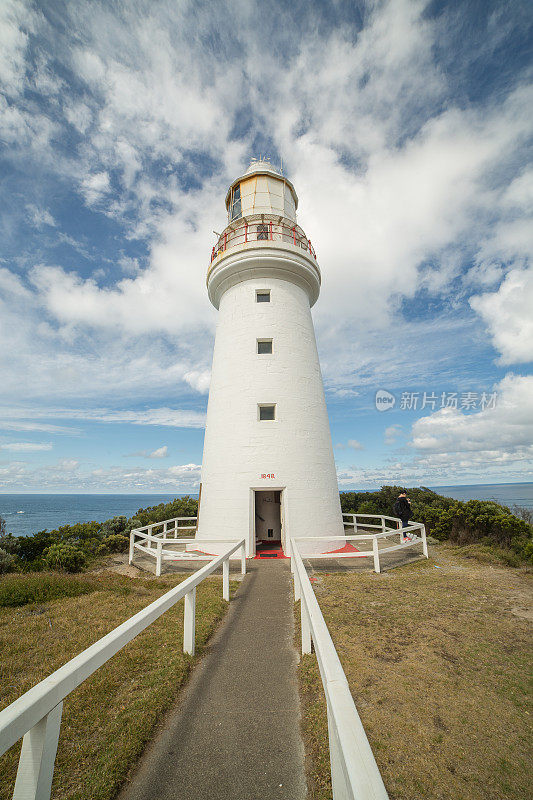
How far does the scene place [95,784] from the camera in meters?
2.42

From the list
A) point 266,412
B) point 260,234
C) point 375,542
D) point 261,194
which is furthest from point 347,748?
point 261,194

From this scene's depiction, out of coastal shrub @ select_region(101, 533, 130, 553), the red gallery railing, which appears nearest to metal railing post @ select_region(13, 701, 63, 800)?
coastal shrub @ select_region(101, 533, 130, 553)

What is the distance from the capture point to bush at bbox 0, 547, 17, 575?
30.8ft

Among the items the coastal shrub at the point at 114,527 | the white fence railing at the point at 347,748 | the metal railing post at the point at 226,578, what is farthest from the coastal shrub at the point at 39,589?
the white fence railing at the point at 347,748

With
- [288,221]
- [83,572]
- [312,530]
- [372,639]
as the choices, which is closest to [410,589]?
[372,639]

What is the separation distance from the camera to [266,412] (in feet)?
39.1

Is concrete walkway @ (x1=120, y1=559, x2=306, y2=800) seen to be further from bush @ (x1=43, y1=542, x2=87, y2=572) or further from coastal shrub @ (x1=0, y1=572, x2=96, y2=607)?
bush @ (x1=43, y1=542, x2=87, y2=572)

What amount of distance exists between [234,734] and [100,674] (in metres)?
1.81

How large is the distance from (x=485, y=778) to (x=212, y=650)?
323 centimetres

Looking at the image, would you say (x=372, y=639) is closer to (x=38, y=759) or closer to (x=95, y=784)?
(x=95, y=784)

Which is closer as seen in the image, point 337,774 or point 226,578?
point 337,774

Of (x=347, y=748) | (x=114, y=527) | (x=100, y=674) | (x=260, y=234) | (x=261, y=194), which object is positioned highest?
(x=261, y=194)

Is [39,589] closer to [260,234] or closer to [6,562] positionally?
[6,562]

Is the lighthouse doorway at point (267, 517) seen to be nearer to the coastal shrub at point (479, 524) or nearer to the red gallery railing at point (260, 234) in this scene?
the coastal shrub at point (479, 524)
